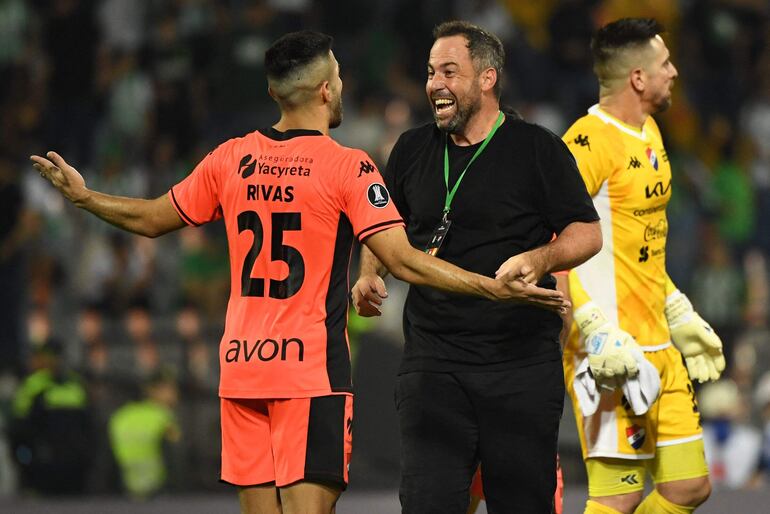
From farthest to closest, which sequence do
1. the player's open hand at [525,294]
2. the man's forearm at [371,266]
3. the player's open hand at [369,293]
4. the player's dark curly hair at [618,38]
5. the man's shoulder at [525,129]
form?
the player's dark curly hair at [618,38] < the man's forearm at [371,266] < the player's open hand at [369,293] < the man's shoulder at [525,129] < the player's open hand at [525,294]

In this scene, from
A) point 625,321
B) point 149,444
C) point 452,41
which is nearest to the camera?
point 452,41

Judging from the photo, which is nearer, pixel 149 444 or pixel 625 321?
pixel 625 321

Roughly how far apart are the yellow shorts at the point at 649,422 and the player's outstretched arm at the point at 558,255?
3.52 feet

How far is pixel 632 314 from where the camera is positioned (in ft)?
19.8

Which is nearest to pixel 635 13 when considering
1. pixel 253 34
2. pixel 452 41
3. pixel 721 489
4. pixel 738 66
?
pixel 738 66

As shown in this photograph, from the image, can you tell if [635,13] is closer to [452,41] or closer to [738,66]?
[738,66]

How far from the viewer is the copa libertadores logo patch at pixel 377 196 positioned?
4957mm

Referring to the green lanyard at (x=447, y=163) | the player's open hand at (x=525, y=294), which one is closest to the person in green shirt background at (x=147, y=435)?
the green lanyard at (x=447, y=163)

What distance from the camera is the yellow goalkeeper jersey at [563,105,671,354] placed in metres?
5.98

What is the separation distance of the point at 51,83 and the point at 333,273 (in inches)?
365

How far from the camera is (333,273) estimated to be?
504cm

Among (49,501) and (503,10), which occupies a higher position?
(503,10)

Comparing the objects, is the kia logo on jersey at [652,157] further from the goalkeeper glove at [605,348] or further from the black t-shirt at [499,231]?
the black t-shirt at [499,231]

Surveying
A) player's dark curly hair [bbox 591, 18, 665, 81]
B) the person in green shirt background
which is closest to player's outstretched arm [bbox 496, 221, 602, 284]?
player's dark curly hair [bbox 591, 18, 665, 81]
